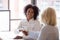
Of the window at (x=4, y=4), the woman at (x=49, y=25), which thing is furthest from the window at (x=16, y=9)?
the woman at (x=49, y=25)

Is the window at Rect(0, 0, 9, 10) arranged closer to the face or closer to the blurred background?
the blurred background

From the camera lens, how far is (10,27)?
13.2ft

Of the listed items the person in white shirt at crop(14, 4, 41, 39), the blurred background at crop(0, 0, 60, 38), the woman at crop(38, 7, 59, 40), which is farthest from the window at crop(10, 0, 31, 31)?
the woman at crop(38, 7, 59, 40)

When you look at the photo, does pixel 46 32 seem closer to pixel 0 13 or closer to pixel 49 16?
pixel 49 16

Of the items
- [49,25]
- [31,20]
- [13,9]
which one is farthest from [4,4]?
[49,25]

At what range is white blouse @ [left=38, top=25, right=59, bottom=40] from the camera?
178 cm

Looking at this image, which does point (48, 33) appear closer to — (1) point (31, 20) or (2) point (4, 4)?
(1) point (31, 20)

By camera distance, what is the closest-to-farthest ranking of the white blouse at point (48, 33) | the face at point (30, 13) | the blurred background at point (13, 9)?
the white blouse at point (48, 33) < the face at point (30, 13) < the blurred background at point (13, 9)

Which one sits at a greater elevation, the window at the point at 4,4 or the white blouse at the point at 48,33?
the window at the point at 4,4

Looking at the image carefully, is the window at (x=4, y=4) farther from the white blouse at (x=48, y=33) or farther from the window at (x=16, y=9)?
the white blouse at (x=48, y=33)

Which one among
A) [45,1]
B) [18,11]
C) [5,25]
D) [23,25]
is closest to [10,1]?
[18,11]

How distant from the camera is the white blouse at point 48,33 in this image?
1.78 metres

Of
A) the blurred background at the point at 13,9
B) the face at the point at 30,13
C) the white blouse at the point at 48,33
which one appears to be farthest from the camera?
the blurred background at the point at 13,9

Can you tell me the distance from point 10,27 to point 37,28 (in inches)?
60.8
